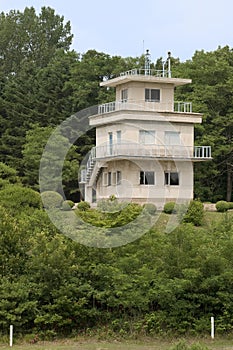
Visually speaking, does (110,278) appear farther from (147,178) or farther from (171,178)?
(171,178)

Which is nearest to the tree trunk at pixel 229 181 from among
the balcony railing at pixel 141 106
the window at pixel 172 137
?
the balcony railing at pixel 141 106

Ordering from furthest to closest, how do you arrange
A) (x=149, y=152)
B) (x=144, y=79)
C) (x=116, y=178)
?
(x=116, y=178), (x=144, y=79), (x=149, y=152)

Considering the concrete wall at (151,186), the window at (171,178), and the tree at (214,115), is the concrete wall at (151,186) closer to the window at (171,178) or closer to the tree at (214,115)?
the window at (171,178)

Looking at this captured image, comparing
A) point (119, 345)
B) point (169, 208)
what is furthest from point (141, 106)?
point (119, 345)

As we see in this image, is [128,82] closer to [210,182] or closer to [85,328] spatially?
[210,182]

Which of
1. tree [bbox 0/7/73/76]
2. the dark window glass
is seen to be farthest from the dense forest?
tree [bbox 0/7/73/76]

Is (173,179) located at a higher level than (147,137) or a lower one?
lower

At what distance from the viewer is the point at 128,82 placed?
44.0m

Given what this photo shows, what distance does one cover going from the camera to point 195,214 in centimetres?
3794

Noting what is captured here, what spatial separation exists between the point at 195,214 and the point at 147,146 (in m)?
6.36

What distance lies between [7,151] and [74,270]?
28.5 meters

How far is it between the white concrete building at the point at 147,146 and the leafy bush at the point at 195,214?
3741 millimetres

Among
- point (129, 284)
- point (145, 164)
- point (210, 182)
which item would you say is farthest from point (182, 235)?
point (210, 182)

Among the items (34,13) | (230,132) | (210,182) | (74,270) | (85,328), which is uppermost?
(34,13)
